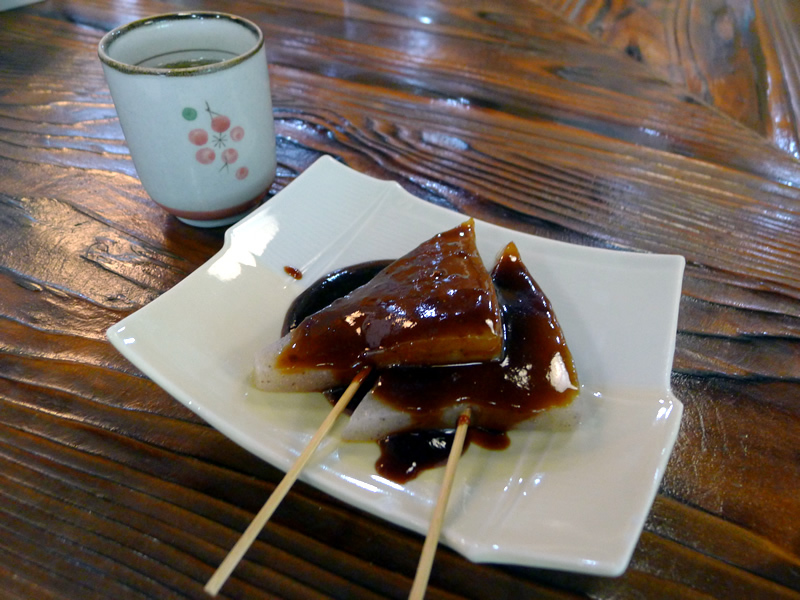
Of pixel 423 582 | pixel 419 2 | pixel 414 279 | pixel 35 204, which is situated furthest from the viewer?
pixel 419 2

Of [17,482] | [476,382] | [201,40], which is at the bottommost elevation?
[17,482]

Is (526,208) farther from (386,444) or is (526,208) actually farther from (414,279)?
(386,444)

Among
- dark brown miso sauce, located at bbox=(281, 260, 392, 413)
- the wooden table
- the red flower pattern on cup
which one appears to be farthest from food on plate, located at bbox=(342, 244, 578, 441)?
the red flower pattern on cup

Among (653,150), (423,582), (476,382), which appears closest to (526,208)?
(653,150)

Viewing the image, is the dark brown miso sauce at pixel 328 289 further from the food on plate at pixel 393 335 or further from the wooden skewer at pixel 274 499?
the wooden skewer at pixel 274 499

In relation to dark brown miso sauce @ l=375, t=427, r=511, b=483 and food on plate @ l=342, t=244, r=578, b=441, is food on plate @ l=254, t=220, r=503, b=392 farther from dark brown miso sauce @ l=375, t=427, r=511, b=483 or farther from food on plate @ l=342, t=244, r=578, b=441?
dark brown miso sauce @ l=375, t=427, r=511, b=483

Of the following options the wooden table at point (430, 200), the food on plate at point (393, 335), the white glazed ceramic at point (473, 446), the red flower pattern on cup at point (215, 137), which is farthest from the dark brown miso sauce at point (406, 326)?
the red flower pattern on cup at point (215, 137)

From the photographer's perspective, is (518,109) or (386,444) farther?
(518,109)
